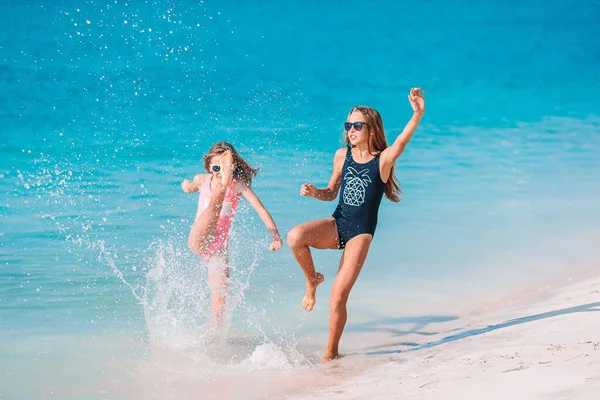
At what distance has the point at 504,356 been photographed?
198 inches

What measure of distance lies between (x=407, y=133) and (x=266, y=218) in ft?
3.80

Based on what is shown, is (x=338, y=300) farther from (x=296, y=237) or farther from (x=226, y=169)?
(x=226, y=169)

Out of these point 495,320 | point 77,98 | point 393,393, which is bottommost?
point 393,393

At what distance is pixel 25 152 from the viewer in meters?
15.8

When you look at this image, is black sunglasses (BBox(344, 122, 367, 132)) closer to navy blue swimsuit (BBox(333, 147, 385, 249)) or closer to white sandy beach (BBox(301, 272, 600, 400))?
navy blue swimsuit (BBox(333, 147, 385, 249))

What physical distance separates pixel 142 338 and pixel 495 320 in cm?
242

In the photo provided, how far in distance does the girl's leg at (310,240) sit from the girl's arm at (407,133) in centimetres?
49

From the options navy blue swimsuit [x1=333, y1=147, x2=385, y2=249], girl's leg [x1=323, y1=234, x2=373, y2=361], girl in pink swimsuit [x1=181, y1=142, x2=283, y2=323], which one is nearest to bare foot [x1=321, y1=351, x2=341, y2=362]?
girl's leg [x1=323, y1=234, x2=373, y2=361]

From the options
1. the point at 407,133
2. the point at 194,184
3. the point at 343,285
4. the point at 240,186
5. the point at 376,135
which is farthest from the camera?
the point at 194,184

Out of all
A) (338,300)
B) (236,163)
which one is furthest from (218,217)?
(338,300)

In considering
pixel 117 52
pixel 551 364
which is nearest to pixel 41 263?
pixel 551 364

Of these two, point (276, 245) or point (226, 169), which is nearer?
point (276, 245)

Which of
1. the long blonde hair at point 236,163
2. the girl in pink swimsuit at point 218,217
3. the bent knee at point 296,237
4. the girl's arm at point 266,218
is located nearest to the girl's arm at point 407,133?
the bent knee at point 296,237

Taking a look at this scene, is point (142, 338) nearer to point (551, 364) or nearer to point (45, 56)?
point (551, 364)
